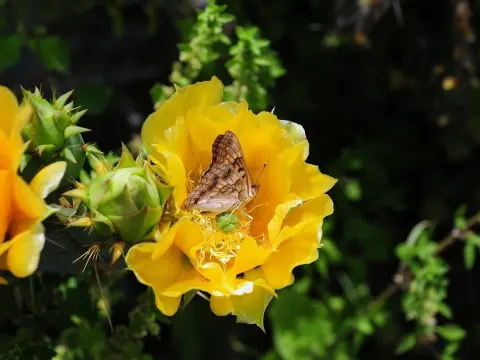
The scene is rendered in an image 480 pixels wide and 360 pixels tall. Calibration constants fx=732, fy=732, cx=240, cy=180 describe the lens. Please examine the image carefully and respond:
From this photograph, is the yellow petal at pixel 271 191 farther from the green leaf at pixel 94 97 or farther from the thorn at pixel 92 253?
the green leaf at pixel 94 97

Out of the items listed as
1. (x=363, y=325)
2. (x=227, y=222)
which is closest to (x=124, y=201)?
(x=227, y=222)

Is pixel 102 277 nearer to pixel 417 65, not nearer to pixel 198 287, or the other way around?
pixel 198 287

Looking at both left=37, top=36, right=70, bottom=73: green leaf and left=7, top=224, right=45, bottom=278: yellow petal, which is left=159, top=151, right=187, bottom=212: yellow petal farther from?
left=37, top=36, right=70, bottom=73: green leaf

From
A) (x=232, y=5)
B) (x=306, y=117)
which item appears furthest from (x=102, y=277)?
(x=306, y=117)

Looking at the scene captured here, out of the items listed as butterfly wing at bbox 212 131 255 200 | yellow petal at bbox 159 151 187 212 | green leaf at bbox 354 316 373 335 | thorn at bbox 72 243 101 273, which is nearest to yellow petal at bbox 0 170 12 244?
thorn at bbox 72 243 101 273

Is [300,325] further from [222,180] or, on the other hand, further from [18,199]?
[18,199]
